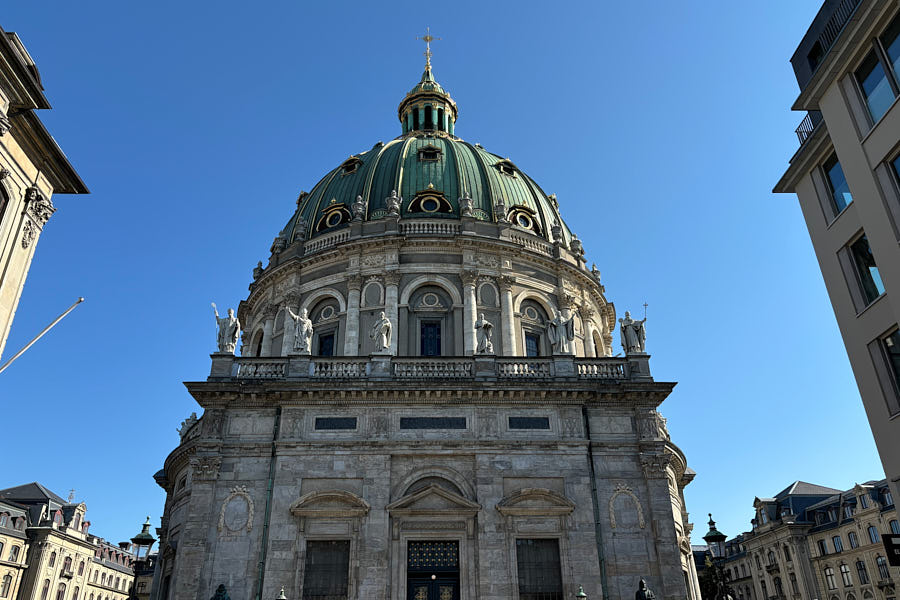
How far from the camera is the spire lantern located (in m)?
51.9

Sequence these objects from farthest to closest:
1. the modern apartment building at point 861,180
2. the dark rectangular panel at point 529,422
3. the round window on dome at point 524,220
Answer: the round window on dome at point 524,220 → the dark rectangular panel at point 529,422 → the modern apartment building at point 861,180

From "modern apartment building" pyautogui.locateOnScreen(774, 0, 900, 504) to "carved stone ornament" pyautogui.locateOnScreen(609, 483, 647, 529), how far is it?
9.57 m

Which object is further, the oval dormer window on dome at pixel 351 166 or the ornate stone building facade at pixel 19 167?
the oval dormer window on dome at pixel 351 166

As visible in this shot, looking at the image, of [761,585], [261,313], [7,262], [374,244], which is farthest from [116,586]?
[7,262]

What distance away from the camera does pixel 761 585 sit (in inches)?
2635

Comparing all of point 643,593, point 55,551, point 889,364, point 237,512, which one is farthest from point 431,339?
point 55,551

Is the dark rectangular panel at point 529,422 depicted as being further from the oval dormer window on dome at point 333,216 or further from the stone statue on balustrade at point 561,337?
the oval dormer window on dome at point 333,216

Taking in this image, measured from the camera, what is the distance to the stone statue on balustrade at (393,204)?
123 feet

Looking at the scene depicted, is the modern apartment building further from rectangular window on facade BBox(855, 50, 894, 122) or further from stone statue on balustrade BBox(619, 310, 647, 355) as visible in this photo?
stone statue on balustrade BBox(619, 310, 647, 355)

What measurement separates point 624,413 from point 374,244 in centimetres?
1617

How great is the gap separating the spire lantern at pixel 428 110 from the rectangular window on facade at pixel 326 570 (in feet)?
112

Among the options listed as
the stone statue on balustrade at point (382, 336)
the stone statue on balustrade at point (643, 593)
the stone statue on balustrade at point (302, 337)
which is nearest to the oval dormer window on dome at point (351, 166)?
the stone statue on balustrade at point (302, 337)

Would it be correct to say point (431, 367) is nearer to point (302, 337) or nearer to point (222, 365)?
point (302, 337)

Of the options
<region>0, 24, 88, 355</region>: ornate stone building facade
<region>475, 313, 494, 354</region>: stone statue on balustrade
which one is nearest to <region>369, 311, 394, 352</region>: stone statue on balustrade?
<region>475, 313, 494, 354</region>: stone statue on balustrade
